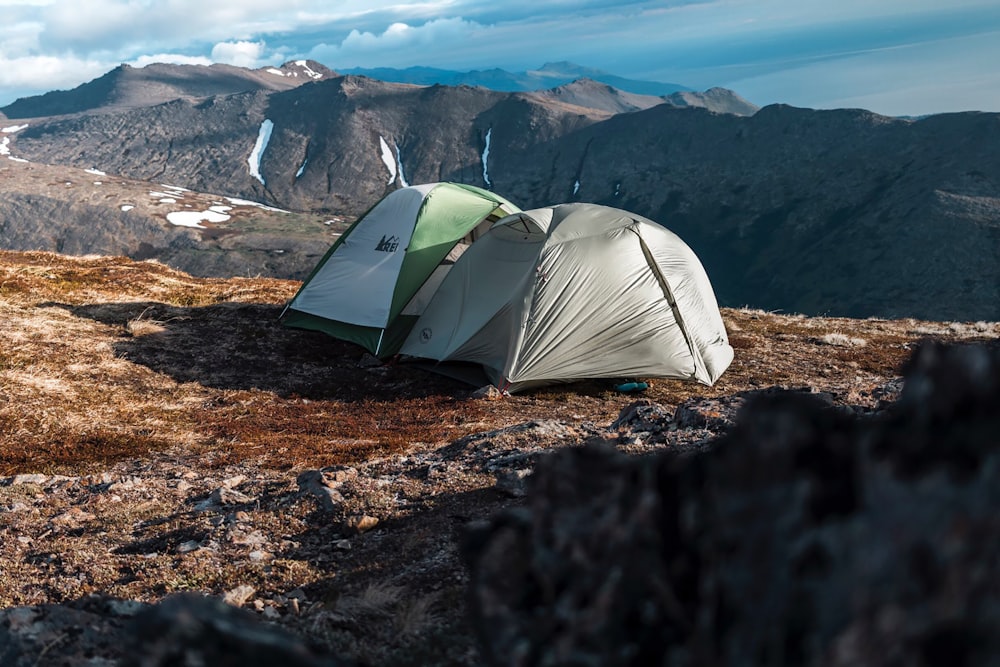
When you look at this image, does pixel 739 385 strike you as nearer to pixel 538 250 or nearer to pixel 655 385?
pixel 655 385

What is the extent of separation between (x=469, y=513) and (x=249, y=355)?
12.5 m

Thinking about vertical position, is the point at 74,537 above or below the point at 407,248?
below

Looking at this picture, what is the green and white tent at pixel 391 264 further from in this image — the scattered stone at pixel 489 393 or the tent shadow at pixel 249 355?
the scattered stone at pixel 489 393

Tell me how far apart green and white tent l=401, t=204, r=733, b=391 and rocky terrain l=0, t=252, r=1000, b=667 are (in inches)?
30.6

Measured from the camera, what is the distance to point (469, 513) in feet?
24.8

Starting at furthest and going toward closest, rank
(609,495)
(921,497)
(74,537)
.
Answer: (74,537) < (609,495) < (921,497)

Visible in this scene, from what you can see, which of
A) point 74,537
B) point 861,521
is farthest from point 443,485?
point 861,521

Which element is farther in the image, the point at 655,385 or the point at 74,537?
the point at 655,385

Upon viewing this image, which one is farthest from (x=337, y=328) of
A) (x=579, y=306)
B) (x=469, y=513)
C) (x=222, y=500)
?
(x=469, y=513)

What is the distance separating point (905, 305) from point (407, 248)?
186251 mm

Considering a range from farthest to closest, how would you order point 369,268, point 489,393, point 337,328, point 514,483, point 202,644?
point 337,328 → point 369,268 → point 489,393 → point 514,483 → point 202,644

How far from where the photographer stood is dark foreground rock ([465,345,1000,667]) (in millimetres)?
1873

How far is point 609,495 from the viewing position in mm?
2592

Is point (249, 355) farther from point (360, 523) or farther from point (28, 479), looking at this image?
point (360, 523)
